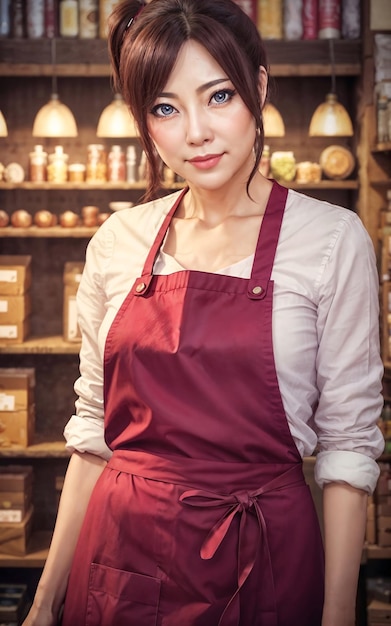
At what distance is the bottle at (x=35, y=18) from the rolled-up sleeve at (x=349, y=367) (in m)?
2.88

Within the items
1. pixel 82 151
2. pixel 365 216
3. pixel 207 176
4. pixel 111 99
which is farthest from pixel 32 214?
pixel 207 176

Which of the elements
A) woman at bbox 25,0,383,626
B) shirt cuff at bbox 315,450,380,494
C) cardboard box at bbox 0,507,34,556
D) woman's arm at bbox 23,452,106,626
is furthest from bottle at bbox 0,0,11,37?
shirt cuff at bbox 315,450,380,494

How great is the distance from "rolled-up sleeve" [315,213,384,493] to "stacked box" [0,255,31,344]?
2.56m

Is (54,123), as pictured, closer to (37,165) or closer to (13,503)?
(37,165)

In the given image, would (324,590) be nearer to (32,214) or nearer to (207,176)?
(207,176)

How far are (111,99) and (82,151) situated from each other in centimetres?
28

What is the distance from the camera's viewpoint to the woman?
1442mm

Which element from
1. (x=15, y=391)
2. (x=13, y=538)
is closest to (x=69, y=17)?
(x=15, y=391)

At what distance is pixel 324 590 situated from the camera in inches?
57.9

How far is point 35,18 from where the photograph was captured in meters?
3.95

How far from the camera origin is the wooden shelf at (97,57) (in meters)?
3.85

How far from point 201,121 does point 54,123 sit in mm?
2430

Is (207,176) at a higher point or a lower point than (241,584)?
higher

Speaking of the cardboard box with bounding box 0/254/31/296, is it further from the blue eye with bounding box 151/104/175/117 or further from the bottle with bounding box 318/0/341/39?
the blue eye with bounding box 151/104/175/117
